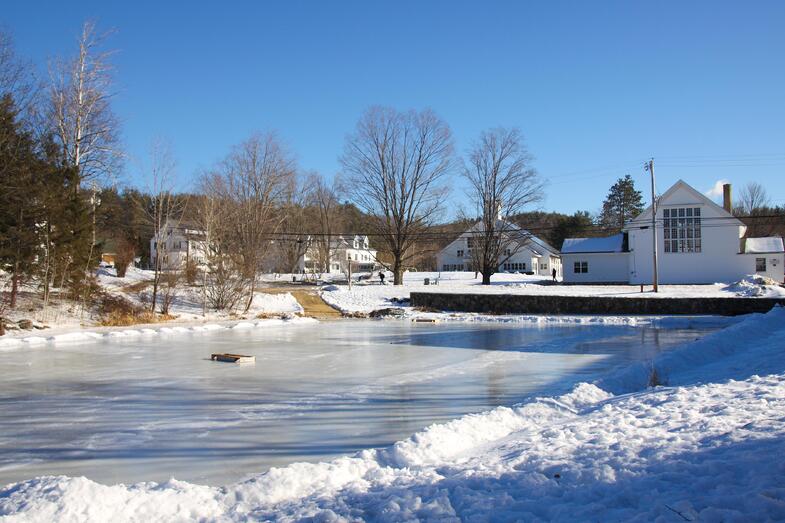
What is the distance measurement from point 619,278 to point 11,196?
143ft

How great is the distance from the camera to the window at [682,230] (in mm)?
45094

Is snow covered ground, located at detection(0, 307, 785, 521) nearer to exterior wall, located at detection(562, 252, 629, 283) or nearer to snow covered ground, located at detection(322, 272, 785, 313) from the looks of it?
snow covered ground, located at detection(322, 272, 785, 313)

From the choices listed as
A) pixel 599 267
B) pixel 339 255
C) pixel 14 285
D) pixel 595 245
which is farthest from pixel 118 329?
pixel 339 255

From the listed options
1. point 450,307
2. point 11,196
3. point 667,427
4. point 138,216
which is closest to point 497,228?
point 450,307

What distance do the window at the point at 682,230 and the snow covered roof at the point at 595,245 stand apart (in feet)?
14.5

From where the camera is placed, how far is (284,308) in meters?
33.7

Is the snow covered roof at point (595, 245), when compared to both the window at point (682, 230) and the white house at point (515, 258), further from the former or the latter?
the white house at point (515, 258)

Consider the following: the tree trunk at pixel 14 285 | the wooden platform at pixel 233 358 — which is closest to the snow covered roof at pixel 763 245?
the wooden platform at pixel 233 358

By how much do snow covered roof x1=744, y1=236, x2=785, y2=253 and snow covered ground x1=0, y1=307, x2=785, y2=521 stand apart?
44723 mm

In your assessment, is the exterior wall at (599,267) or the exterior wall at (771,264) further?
the exterior wall at (599,267)

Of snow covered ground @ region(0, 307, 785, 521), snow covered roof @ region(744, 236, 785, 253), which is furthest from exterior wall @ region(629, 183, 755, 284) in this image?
snow covered ground @ region(0, 307, 785, 521)

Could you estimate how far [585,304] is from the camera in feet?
97.6

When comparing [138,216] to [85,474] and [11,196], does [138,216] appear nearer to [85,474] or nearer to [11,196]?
[11,196]

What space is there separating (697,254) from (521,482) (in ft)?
151
